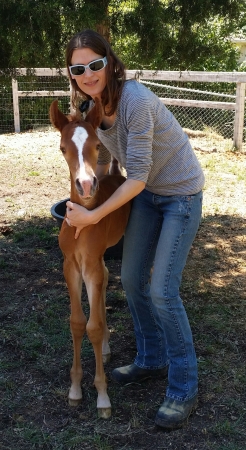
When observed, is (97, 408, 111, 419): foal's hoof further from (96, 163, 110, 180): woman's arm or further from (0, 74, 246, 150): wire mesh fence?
(0, 74, 246, 150): wire mesh fence

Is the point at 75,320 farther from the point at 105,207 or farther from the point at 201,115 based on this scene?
the point at 201,115

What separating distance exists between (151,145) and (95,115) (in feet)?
1.26

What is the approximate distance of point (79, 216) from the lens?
2.79 m

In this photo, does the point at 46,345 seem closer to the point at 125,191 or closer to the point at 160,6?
the point at 125,191

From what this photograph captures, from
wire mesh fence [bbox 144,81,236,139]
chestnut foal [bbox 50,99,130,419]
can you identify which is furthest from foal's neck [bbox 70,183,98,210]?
wire mesh fence [bbox 144,81,236,139]

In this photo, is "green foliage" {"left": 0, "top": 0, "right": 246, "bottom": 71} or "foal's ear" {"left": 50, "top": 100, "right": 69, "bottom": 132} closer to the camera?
"foal's ear" {"left": 50, "top": 100, "right": 69, "bottom": 132}

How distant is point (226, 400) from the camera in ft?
10.6

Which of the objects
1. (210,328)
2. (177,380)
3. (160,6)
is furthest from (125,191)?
(160,6)

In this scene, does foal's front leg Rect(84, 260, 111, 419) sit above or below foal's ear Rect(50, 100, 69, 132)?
below

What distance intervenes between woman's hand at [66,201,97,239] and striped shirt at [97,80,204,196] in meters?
0.30

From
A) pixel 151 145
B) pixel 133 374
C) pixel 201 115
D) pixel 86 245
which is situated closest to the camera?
pixel 151 145

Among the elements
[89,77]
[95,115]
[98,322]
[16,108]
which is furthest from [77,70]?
[16,108]

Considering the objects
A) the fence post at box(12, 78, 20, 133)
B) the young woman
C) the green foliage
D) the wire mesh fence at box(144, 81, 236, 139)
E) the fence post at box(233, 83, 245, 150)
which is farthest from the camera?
the fence post at box(12, 78, 20, 133)

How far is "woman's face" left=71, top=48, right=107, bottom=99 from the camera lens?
108 inches
